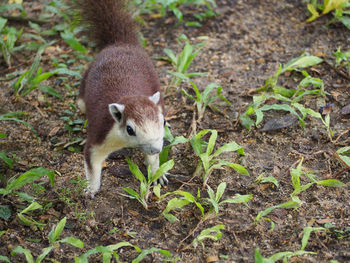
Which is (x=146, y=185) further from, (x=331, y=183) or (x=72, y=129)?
(x=331, y=183)

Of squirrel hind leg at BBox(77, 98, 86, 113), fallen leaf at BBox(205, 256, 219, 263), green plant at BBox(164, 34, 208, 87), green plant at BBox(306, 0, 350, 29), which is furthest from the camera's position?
green plant at BBox(306, 0, 350, 29)

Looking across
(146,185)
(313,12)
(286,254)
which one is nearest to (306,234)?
(286,254)

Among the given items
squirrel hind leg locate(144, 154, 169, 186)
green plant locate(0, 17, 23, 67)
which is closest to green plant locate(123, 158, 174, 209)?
squirrel hind leg locate(144, 154, 169, 186)

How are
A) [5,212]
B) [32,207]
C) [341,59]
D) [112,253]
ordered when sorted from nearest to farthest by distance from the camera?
[112,253], [32,207], [5,212], [341,59]

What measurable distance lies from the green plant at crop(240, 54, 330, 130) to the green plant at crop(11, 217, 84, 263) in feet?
6.62

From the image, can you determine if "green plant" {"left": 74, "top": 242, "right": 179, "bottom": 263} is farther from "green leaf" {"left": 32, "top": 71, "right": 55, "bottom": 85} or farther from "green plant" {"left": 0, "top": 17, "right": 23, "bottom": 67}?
"green plant" {"left": 0, "top": 17, "right": 23, "bottom": 67}

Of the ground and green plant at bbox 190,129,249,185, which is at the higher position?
green plant at bbox 190,129,249,185

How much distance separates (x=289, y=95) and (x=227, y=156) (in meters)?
1.11

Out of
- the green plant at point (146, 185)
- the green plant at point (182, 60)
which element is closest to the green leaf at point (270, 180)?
the green plant at point (146, 185)

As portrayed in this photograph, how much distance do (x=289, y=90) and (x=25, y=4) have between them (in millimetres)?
4275

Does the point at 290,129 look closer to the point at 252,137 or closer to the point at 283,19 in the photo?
the point at 252,137

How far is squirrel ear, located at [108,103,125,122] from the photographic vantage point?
3.42 meters

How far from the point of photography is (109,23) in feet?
15.2

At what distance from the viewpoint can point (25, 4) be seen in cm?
652
